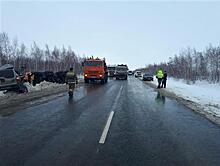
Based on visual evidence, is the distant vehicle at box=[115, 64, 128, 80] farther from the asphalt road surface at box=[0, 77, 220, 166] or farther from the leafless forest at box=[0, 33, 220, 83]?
the asphalt road surface at box=[0, 77, 220, 166]

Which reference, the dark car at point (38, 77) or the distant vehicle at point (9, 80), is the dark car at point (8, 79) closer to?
the distant vehicle at point (9, 80)

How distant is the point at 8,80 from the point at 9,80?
10 cm

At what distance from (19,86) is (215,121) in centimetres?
1479

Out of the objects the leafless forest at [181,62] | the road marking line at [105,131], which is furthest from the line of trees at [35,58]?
the road marking line at [105,131]

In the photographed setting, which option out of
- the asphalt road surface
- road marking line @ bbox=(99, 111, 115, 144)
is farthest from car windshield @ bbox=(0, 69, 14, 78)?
road marking line @ bbox=(99, 111, 115, 144)

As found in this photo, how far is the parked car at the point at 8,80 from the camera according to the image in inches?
785

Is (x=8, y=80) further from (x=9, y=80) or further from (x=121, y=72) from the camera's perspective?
(x=121, y=72)

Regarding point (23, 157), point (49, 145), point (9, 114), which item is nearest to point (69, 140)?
point (49, 145)

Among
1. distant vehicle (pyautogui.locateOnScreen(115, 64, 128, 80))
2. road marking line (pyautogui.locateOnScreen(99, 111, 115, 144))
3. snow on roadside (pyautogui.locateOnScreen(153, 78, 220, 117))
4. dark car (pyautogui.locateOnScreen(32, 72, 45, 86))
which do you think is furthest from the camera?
distant vehicle (pyautogui.locateOnScreen(115, 64, 128, 80))

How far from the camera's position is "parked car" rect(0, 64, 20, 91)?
19938mm

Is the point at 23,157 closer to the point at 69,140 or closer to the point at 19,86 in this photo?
the point at 69,140

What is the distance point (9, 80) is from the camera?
66.8 ft

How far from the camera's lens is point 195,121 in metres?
10.5

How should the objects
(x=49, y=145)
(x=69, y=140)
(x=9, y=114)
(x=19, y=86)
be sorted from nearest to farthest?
(x=49, y=145), (x=69, y=140), (x=9, y=114), (x=19, y=86)
